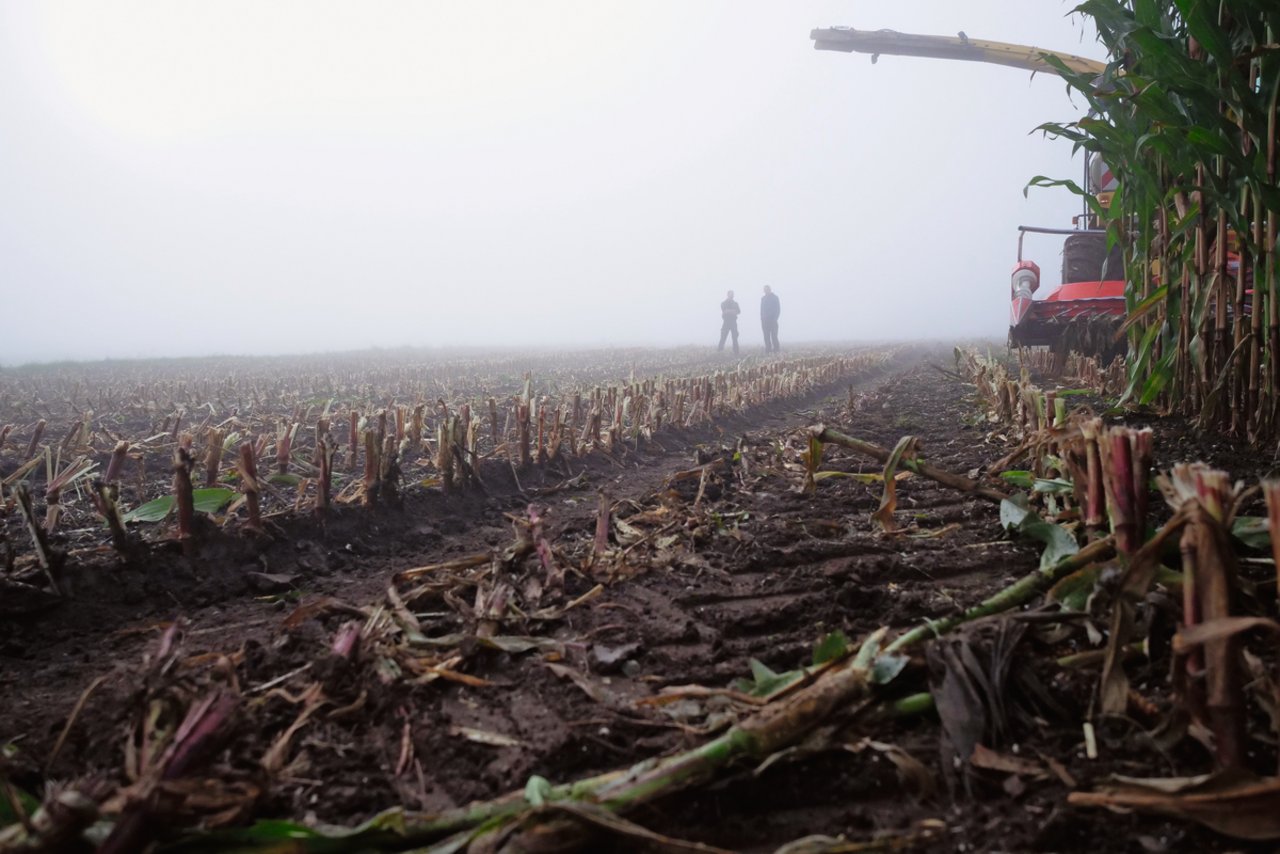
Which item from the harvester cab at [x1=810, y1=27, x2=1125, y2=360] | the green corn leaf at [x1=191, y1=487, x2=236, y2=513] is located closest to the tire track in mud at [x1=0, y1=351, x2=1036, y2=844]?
the green corn leaf at [x1=191, y1=487, x2=236, y2=513]

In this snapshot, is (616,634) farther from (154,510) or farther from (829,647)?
(154,510)

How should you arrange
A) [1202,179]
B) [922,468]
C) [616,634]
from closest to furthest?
[616,634]
[922,468]
[1202,179]

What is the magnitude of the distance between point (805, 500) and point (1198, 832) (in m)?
2.46

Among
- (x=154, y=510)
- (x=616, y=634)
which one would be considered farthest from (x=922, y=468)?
(x=154, y=510)

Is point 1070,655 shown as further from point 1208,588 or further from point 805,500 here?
point 805,500

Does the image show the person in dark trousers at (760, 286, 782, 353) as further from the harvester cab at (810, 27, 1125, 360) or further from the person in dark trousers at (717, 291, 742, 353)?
the harvester cab at (810, 27, 1125, 360)

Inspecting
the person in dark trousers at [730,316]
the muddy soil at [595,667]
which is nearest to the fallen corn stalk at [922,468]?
the muddy soil at [595,667]

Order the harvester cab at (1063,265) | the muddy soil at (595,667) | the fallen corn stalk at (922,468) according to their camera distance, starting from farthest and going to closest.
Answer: the harvester cab at (1063,265) < the fallen corn stalk at (922,468) < the muddy soil at (595,667)

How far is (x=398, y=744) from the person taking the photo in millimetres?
1571

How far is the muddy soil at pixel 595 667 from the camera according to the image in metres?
1.25

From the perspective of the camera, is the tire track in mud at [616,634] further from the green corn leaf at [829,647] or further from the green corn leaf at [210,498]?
the green corn leaf at [210,498]

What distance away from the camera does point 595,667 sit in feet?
6.22

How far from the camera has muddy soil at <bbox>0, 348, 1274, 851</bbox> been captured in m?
1.25

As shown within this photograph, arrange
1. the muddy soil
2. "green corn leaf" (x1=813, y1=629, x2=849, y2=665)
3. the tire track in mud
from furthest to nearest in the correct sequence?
"green corn leaf" (x1=813, y1=629, x2=849, y2=665) → the tire track in mud → the muddy soil
